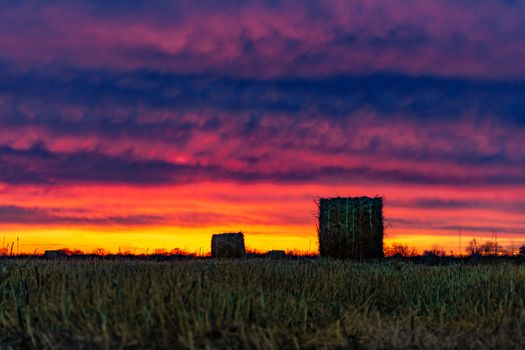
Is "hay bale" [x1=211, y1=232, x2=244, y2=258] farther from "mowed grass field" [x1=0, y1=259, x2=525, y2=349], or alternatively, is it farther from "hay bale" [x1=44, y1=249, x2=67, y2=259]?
"mowed grass field" [x1=0, y1=259, x2=525, y2=349]

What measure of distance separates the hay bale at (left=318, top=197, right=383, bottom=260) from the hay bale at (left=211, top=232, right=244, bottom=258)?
294cm

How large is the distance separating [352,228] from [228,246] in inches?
174

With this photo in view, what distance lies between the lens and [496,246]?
78.4 ft

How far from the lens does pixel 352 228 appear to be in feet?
76.7

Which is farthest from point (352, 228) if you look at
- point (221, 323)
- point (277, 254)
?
point (221, 323)

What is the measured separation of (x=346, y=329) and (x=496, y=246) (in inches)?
728

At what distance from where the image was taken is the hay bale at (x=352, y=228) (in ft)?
76.6

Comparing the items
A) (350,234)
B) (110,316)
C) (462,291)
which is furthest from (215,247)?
(110,316)

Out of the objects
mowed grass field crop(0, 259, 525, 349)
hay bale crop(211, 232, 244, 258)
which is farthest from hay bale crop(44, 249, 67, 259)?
mowed grass field crop(0, 259, 525, 349)

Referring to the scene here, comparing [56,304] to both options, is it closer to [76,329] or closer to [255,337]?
[76,329]

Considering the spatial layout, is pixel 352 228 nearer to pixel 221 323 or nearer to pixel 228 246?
pixel 228 246

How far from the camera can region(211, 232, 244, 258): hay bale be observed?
24938 millimetres

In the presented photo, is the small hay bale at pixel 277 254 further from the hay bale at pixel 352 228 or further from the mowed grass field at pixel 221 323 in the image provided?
the mowed grass field at pixel 221 323

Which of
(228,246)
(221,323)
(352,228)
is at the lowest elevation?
(221,323)
